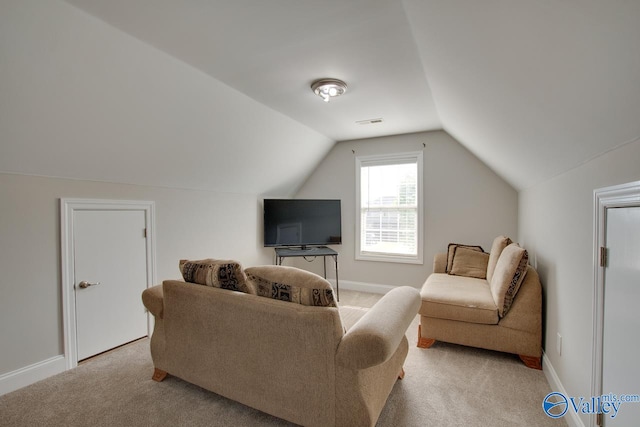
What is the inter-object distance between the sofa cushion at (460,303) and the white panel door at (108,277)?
285 centimetres

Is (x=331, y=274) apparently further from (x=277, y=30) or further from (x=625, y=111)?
(x=625, y=111)

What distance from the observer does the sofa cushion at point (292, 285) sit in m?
1.62

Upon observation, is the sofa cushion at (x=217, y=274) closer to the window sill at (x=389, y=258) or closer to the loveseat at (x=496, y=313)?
the loveseat at (x=496, y=313)

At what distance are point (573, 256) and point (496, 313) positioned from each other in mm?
923

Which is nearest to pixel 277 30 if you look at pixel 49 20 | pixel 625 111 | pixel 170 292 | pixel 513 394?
pixel 49 20

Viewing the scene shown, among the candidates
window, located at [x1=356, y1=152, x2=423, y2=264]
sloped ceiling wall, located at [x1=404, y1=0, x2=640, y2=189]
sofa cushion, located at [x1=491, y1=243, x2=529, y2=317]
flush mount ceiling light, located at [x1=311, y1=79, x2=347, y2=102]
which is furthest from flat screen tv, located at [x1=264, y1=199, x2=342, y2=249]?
sloped ceiling wall, located at [x1=404, y1=0, x2=640, y2=189]

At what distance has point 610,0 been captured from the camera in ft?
2.62

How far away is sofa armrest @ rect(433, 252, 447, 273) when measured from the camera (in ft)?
12.7

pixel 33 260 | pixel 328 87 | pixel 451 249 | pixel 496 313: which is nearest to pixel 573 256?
pixel 496 313

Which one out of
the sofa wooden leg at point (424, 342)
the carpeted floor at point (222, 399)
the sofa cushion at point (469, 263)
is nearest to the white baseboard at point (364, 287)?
the sofa cushion at point (469, 263)

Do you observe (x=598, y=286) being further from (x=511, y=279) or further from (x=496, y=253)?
(x=496, y=253)

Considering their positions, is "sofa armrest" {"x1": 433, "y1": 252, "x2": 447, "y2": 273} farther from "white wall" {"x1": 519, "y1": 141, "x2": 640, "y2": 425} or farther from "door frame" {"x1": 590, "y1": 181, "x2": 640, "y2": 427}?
"door frame" {"x1": 590, "y1": 181, "x2": 640, "y2": 427}

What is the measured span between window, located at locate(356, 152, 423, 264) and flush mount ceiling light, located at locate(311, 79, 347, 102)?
205 cm

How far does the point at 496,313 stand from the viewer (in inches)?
100
